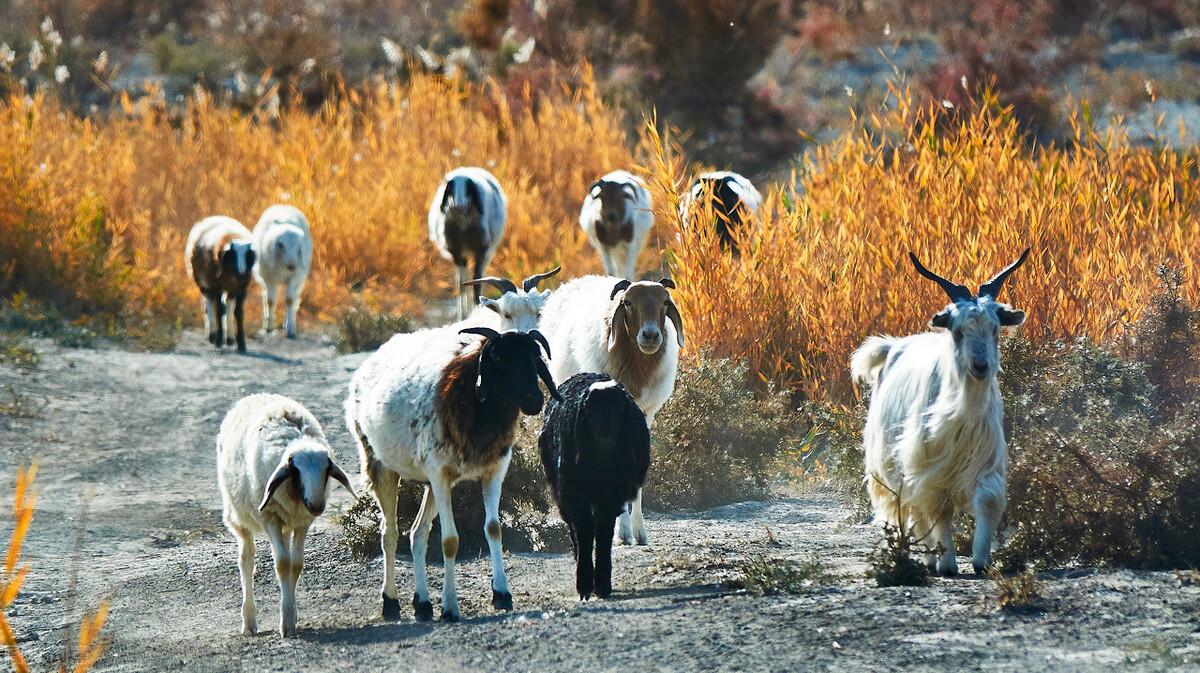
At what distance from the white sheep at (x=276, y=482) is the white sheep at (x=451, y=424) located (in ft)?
1.17

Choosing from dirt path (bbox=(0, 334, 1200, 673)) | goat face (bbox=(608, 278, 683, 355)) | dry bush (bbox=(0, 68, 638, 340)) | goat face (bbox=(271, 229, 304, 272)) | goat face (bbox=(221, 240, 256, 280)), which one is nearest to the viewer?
dirt path (bbox=(0, 334, 1200, 673))

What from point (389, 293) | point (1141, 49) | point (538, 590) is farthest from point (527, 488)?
point (1141, 49)

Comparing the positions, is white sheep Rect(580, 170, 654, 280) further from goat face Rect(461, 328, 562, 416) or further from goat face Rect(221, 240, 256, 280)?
goat face Rect(461, 328, 562, 416)

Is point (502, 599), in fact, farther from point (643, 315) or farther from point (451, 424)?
point (643, 315)

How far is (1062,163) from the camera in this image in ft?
40.3

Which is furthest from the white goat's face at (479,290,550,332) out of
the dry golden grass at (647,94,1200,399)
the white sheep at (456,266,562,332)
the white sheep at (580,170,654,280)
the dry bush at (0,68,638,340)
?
the dry bush at (0,68,638,340)

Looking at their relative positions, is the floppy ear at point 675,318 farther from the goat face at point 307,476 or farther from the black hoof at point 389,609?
the goat face at point 307,476

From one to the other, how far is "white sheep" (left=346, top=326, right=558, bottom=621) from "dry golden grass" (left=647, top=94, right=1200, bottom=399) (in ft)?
13.0

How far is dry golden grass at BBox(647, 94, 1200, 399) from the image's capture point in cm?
1103

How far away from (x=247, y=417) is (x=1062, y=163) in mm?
6675

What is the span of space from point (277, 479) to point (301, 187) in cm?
1297

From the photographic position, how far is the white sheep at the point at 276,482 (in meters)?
7.66

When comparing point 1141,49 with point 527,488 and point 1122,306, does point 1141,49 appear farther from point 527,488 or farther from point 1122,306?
point 527,488

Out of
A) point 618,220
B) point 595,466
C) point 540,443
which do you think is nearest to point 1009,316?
point 595,466
